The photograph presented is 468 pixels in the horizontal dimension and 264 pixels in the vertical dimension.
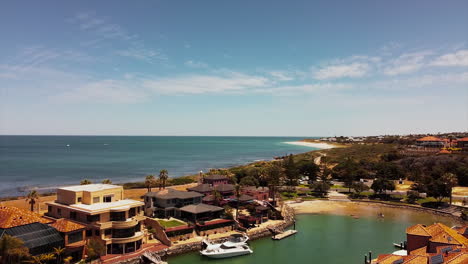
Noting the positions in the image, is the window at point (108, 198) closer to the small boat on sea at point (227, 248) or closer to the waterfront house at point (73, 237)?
the waterfront house at point (73, 237)

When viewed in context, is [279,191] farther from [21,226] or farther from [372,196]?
[21,226]

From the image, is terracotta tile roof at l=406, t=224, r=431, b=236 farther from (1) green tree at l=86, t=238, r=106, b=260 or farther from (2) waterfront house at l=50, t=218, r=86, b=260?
(2) waterfront house at l=50, t=218, r=86, b=260

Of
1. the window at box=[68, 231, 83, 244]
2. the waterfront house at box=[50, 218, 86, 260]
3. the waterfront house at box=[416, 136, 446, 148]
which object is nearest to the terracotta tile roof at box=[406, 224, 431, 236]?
the waterfront house at box=[50, 218, 86, 260]

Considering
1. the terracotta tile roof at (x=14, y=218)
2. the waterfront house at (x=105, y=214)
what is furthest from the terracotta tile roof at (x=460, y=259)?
the terracotta tile roof at (x=14, y=218)

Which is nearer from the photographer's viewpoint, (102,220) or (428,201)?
(102,220)

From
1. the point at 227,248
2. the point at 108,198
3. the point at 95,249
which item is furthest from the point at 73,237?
the point at 227,248

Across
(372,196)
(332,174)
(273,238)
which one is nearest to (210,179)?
(273,238)
